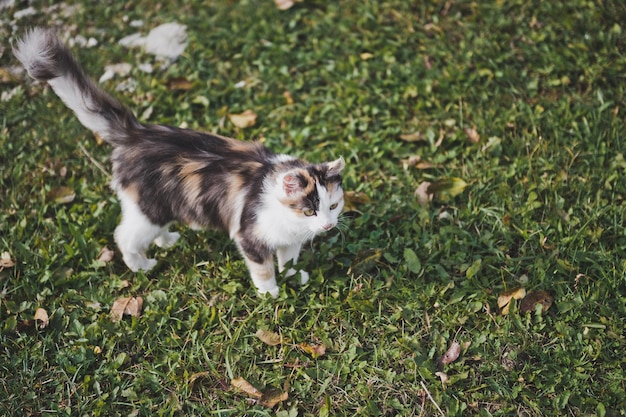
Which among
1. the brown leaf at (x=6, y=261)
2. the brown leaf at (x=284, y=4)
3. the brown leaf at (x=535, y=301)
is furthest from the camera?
the brown leaf at (x=284, y=4)

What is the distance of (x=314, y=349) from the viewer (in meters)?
3.31

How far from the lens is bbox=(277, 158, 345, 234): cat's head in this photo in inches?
121

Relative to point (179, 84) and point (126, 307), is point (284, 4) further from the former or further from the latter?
point (126, 307)

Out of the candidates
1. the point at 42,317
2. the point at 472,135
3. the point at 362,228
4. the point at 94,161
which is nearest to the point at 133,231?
the point at 42,317

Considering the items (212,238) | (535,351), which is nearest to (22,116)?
(212,238)

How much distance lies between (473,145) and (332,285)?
1643 mm

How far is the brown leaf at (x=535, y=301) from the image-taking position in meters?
3.39

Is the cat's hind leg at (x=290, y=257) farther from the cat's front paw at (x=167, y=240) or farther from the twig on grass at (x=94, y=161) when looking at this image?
the twig on grass at (x=94, y=161)

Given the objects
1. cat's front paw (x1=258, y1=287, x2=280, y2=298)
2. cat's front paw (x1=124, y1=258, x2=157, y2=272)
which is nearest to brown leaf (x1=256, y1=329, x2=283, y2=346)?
cat's front paw (x1=258, y1=287, x2=280, y2=298)

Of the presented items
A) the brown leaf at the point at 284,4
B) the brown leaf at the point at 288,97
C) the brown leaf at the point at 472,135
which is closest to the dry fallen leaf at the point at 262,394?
the brown leaf at the point at 472,135

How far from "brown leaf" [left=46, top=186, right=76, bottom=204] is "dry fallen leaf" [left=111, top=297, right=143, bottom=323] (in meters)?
1.04

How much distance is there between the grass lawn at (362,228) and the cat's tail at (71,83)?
2.98 feet

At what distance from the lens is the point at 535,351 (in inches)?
127

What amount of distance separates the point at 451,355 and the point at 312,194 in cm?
122
